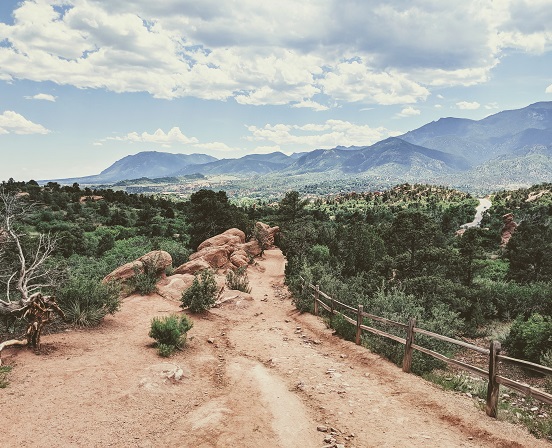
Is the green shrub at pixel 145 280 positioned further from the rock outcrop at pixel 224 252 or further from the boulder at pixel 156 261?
the rock outcrop at pixel 224 252

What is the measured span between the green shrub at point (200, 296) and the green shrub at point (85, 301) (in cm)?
356

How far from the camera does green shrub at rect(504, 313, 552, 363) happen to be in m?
14.4

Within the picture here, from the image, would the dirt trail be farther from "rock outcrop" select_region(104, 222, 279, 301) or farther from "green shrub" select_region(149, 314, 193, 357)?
"rock outcrop" select_region(104, 222, 279, 301)

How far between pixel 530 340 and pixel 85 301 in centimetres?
1731

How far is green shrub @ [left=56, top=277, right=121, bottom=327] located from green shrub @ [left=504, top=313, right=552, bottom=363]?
53.4 feet

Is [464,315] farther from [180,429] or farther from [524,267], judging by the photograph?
[180,429]

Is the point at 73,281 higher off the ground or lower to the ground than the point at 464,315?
higher

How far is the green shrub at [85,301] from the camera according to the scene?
12758mm

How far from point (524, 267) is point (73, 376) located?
113ft

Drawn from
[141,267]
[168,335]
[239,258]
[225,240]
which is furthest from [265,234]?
[168,335]

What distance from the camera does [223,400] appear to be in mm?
8492

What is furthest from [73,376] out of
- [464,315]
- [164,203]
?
[164,203]

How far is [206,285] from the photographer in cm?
1711

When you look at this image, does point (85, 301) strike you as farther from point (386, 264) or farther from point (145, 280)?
point (386, 264)
